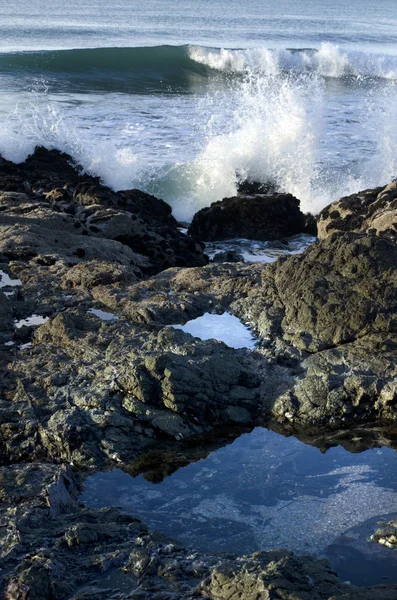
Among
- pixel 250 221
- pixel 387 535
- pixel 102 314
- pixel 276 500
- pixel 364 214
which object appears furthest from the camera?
pixel 250 221

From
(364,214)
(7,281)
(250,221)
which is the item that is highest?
(364,214)

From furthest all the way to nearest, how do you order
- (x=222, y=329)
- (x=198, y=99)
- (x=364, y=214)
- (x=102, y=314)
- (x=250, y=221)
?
(x=198, y=99) < (x=250, y=221) < (x=364, y=214) < (x=102, y=314) < (x=222, y=329)

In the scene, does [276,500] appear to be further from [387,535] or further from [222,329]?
[222,329]

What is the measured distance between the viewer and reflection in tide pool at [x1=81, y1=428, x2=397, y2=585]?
4.15 meters

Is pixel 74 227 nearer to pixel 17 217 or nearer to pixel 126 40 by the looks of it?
pixel 17 217

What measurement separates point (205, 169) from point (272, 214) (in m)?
3.18

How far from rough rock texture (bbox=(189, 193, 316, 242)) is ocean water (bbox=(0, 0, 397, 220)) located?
148 cm

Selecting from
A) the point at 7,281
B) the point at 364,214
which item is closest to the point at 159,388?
the point at 7,281

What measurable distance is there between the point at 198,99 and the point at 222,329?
57.3 feet

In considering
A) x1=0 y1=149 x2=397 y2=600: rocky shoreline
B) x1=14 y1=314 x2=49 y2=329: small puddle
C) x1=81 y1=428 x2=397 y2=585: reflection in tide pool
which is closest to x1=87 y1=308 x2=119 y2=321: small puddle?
x1=0 y1=149 x2=397 y2=600: rocky shoreline

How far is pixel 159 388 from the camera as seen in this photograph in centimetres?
526

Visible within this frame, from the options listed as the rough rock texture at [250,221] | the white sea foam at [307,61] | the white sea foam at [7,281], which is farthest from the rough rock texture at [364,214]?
the white sea foam at [307,61]

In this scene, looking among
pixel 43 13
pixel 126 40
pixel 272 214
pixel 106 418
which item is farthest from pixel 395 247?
pixel 43 13

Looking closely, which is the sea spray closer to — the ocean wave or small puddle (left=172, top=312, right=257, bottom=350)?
the ocean wave
